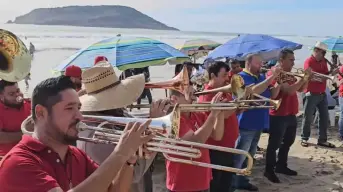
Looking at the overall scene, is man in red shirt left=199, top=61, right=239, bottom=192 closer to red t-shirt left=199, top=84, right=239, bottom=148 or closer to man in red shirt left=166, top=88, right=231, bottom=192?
red t-shirt left=199, top=84, right=239, bottom=148

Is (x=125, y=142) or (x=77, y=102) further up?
(x=77, y=102)

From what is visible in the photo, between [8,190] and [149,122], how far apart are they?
0.73 metres

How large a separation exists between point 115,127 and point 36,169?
0.66m

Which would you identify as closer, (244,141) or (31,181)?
(31,181)

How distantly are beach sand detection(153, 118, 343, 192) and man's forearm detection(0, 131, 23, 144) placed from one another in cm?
218

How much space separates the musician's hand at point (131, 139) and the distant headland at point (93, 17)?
108 m

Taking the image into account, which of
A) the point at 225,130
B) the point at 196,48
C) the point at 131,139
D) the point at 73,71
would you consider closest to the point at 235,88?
the point at 225,130

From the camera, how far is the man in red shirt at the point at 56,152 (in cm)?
189

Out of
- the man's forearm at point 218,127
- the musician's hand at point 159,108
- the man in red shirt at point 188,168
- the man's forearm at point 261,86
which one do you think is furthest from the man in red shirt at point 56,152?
the man's forearm at point 261,86

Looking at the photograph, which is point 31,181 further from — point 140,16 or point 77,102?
point 140,16

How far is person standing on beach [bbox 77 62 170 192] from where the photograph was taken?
9.25ft

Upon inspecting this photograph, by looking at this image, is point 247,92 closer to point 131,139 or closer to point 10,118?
point 10,118

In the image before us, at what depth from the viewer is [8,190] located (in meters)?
1.85

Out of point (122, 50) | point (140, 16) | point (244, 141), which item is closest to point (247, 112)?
point (244, 141)
